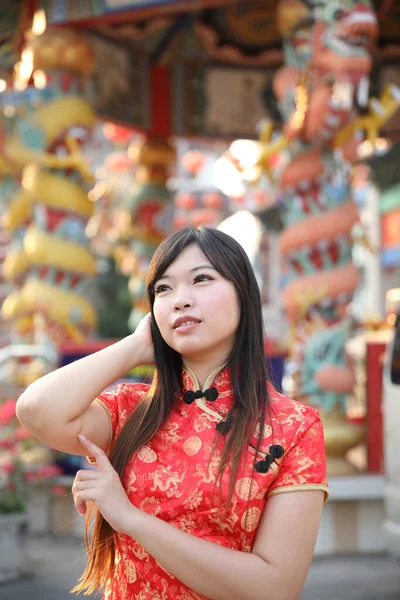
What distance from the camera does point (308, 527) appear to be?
159 cm

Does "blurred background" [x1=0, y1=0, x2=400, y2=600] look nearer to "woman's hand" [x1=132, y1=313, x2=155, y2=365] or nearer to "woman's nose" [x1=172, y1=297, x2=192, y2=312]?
"woman's hand" [x1=132, y1=313, x2=155, y2=365]

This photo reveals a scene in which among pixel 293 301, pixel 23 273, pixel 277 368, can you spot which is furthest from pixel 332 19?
pixel 23 273

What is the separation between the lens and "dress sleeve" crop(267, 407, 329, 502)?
1.62 meters

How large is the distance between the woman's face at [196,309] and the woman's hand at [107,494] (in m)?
0.30

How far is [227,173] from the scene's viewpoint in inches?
330

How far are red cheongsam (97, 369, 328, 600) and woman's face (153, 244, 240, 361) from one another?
0.11 meters

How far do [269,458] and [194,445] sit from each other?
16 cm

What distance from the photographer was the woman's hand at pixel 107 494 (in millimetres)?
1588

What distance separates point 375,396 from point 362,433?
11.8 inches

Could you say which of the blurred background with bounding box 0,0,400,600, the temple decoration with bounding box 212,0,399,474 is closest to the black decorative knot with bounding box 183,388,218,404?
the blurred background with bounding box 0,0,400,600

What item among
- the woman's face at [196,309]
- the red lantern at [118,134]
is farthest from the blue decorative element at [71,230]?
the woman's face at [196,309]

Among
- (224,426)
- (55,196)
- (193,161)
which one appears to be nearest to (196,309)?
(224,426)

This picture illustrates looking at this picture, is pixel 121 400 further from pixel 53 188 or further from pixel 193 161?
pixel 193 161

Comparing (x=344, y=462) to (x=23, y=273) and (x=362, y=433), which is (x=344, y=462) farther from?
(x=23, y=273)
